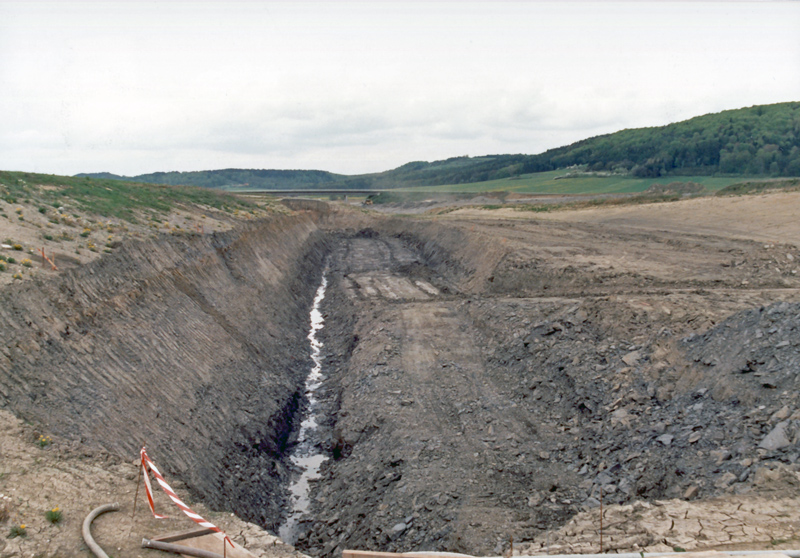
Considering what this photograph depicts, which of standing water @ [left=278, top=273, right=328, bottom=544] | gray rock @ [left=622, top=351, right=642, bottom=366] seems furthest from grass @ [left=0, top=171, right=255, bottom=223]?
gray rock @ [left=622, top=351, right=642, bottom=366]

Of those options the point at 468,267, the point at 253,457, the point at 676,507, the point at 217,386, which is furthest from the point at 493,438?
the point at 468,267

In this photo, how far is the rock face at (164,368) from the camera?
1048cm

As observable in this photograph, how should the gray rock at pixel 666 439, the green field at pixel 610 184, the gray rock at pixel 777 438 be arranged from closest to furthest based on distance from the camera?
the gray rock at pixel 777 438, the gray rock at pixel 666 439, the green field at pixel 610 184

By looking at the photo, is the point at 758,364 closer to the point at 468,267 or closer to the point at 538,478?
the point at 538,478

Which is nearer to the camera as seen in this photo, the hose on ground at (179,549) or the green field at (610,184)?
the hose on ground at (179,549)

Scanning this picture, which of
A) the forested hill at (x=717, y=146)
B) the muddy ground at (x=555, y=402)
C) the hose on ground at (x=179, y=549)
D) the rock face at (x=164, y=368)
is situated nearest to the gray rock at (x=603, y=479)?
the muddy ground at (x=555, y=402)

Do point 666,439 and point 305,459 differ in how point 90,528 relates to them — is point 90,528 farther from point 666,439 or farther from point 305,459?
point 666,439

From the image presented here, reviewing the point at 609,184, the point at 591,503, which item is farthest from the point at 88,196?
the point at 609,184

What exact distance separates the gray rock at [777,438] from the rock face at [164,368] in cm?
971

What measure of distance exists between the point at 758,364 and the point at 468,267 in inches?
841

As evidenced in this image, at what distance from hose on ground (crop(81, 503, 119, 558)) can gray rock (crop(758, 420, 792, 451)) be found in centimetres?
1007

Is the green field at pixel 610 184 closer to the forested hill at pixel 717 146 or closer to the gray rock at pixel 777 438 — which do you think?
the forested hill at pixel 717 146

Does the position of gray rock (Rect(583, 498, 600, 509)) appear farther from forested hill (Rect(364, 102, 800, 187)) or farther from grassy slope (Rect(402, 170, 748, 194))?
forested hill (Rect(364, 102, 800, 187))

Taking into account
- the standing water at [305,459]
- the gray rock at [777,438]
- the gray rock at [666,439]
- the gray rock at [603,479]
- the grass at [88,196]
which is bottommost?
the standing water at [305,459]
